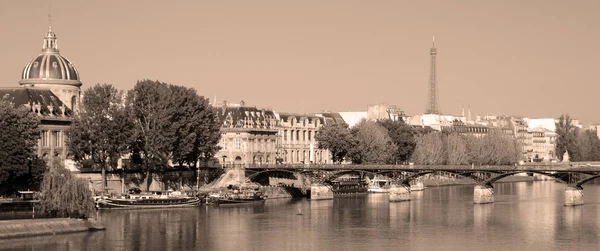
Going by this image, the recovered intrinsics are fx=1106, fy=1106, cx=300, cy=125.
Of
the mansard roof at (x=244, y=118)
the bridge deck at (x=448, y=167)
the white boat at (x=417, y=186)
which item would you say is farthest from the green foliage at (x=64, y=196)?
the white boat at (x=417, y=186)

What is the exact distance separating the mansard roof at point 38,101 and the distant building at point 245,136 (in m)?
27.0

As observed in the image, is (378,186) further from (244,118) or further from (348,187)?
(244,118)

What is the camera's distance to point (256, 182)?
123375mm

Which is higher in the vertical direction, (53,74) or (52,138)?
(53,74)

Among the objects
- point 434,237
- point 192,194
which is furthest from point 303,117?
point 434,237

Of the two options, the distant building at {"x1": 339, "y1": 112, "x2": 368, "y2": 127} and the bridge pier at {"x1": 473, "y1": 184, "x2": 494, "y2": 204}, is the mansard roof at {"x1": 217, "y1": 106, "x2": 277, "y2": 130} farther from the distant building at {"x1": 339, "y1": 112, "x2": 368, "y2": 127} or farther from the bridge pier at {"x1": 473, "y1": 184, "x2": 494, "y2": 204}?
the distant building at {"x1": 339, "y1": 112, "x2": 368, "y2": 127}

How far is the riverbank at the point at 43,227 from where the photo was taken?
2926 inches

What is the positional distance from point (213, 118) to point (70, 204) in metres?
39.5

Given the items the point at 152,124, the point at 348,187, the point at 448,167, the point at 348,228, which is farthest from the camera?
the point at 348,187

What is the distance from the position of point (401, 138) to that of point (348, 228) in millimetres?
70747

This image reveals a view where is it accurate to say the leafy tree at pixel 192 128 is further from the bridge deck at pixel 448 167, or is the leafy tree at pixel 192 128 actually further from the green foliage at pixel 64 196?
the green foliage at pixel 64 196

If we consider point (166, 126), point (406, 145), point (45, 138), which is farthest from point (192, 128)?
point (406, 145)

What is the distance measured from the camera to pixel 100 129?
340 ft

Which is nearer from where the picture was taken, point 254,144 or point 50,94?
point 50,94
